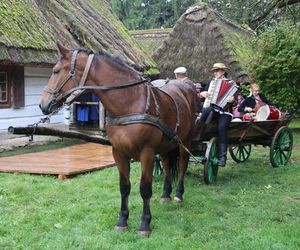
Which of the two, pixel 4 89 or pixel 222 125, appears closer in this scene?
pixel 222 125

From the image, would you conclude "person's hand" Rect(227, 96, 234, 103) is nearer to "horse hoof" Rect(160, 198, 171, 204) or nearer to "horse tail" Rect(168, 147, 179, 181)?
"horse tail" Rect(168, 147, 179, 181)

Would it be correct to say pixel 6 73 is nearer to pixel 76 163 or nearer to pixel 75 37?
pixel 75 37

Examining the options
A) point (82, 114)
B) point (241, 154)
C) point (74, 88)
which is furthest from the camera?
point (82, 114)

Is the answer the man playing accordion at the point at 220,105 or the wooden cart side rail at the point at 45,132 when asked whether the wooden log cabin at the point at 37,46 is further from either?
the wooden cart side rail at the point at 45,132

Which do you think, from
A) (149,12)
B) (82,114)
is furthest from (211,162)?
(149,12)

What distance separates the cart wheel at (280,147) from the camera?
926 cm

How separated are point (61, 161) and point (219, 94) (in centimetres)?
377

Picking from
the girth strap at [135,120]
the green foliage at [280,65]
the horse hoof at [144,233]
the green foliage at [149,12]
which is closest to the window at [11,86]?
the girth strap at [135,120]

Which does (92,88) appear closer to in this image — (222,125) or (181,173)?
(181,173)

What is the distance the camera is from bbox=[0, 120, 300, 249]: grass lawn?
16.2 feet

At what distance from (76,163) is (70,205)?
10.0ft

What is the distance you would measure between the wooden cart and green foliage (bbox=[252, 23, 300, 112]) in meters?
5.36

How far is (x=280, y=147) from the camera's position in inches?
376

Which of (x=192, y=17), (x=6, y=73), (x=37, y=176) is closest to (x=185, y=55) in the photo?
(x=192, y=17)
